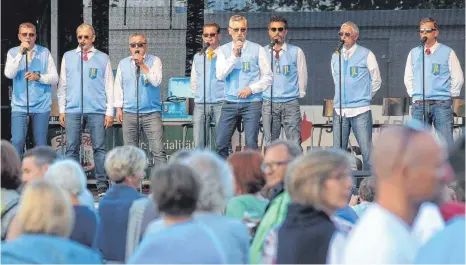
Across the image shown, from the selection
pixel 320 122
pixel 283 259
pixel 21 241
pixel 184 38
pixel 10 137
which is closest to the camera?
pixel 21 241

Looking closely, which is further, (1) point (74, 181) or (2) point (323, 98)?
(2) point (323, 98)

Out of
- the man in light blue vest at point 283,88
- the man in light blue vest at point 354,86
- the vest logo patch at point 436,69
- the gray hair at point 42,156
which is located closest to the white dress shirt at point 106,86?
the man in light blue vest at point 283,88

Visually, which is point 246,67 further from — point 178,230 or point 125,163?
point 178,230

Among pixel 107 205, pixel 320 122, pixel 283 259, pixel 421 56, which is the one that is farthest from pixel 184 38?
pixel 283 259

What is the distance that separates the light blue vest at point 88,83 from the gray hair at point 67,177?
15.4 feet

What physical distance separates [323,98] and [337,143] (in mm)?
3038

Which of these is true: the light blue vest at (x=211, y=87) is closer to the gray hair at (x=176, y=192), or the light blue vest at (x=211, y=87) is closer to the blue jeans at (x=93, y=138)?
the blue jeans at (x=93, y=138)

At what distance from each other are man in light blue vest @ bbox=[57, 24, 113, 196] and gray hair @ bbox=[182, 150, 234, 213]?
5464mm

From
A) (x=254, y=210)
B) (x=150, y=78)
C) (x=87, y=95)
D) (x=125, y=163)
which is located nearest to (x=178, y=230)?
(x=254, y=210)

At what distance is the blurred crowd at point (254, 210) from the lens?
236 cm

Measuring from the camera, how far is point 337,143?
8875 millimetres

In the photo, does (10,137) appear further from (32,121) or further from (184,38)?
(184,38)

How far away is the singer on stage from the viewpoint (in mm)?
8727

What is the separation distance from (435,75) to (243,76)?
173 centimetres
